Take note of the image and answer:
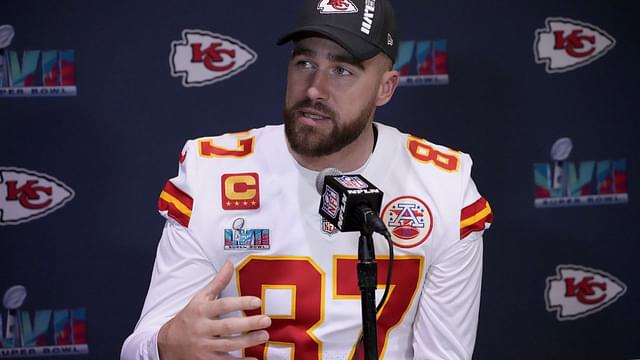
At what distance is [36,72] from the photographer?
2.20 metres

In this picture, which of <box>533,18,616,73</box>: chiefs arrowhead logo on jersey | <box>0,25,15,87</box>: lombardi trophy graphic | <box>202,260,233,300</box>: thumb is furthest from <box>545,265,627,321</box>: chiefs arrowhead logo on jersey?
<box>0,25,15,87</box>: lombardi trophy graphic

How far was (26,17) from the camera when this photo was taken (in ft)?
7.13

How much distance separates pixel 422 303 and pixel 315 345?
0.26m

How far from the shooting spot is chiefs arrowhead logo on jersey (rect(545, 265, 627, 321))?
2520 mm

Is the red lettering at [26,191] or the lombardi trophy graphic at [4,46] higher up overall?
the lombardi trophy graphic at [4,46]

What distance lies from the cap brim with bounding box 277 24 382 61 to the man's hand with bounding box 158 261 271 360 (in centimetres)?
49

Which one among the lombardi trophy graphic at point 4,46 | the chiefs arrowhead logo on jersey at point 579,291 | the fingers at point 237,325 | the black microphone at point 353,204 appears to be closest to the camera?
the black microphone at point 353,204

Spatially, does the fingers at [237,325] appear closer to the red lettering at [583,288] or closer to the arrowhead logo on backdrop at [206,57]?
the arrowhead logo on backdrop at [206,57]

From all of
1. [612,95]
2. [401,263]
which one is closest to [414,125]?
[612,95]

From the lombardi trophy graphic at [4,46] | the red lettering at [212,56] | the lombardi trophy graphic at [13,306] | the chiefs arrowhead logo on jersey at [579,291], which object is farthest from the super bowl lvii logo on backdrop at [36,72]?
the chiefs arrowhead logo on jersey at [579,291]

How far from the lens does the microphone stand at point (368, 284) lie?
103 centimetres

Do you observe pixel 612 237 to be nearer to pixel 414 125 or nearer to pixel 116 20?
pixel 414 125

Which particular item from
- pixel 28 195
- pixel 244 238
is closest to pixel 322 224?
pixel 244 238

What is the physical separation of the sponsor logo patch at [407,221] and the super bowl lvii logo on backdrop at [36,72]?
45.6 inches
